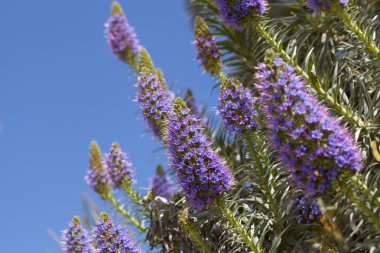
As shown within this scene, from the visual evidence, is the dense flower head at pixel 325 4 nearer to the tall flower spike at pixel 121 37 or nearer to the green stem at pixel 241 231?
the green stem at pixel 241 231

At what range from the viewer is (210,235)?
18.6ft

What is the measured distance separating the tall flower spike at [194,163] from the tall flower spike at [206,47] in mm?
1817

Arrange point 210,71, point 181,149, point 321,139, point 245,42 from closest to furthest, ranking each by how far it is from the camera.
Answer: point 321,139 < point 181,149 < point 210,71 < point 245,42

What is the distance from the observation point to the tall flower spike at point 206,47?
6.10m

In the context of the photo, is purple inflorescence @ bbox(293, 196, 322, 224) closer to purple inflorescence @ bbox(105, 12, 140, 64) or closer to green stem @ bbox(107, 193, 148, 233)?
green stem @ bbox(107, 193, 148, 233)

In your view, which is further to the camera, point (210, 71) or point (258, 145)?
point (210, 71)

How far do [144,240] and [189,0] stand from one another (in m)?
4.59

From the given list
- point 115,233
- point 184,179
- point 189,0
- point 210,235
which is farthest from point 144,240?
point 189,0

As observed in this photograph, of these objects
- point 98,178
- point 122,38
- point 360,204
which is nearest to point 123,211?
point 98,178

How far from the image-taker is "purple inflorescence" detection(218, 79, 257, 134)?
477cm

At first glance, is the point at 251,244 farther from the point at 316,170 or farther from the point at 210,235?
the point at 316,170

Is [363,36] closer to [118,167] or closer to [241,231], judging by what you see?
[241,231]

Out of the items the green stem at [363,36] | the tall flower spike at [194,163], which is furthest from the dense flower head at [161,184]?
the green stem at [363,36]

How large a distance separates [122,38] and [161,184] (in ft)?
7.17
